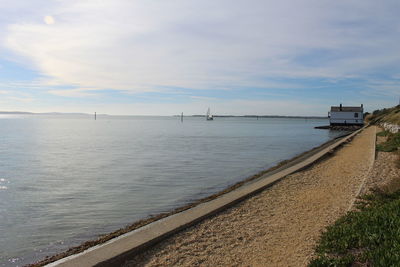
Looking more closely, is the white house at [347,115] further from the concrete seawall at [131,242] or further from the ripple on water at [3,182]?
the concrete seawall at [131,242]

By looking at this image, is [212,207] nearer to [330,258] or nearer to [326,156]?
[330,258]

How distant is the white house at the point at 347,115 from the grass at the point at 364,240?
82.4 m

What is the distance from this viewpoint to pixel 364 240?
5.14 m

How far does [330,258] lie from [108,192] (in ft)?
33.7

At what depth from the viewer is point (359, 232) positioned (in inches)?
214

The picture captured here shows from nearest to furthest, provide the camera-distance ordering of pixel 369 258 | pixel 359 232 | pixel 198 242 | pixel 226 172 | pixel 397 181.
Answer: pixel 369 258, pixel 359 232, pixel 198 242, pixel 397 181, pixel 226 172

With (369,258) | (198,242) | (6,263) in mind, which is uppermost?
(369,258)

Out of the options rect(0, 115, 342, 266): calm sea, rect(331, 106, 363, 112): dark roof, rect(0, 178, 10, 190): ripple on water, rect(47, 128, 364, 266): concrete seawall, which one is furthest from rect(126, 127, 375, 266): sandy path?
rect(331, 106, 363, 112): dark roof

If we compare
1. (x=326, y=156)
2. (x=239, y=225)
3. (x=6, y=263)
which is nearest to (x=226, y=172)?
(x=326, y=156)

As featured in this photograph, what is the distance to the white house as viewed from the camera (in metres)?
81.1

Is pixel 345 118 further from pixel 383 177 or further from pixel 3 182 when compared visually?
pixel 3 182

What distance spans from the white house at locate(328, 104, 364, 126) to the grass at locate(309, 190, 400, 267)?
8241cm

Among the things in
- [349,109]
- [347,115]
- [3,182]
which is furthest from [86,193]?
[349,109]

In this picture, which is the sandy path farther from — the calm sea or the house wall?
the house wall
